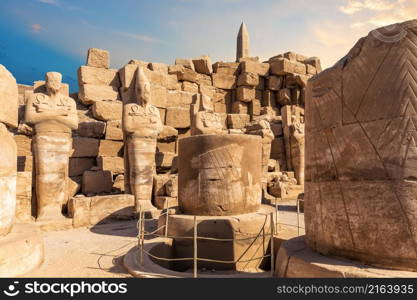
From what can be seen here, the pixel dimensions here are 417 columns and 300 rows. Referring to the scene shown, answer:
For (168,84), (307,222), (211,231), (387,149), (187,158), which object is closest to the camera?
(387,149)

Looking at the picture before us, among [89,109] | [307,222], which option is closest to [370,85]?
[307,222]

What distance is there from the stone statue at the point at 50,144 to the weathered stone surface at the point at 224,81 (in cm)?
1070

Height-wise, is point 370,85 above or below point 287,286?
above

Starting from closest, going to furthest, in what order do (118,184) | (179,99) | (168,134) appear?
1. (118,184)
2. (168,134)
3. (179,99)

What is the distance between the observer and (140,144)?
8469mm

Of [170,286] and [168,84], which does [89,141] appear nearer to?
[168,84]

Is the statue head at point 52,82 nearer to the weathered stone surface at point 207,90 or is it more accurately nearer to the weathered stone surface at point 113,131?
the weathered stone surface at point 113,131

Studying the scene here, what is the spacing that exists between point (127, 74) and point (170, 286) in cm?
1102

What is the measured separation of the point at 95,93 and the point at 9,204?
9157mm

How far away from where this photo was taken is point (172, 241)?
5.36 m

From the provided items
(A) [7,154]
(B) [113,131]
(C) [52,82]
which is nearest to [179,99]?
(B) [113,131]

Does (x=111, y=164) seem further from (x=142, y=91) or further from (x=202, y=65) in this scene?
(x=202, y=65)

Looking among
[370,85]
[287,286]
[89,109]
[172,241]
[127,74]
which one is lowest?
[172,241]

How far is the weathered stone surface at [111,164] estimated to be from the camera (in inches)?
402
